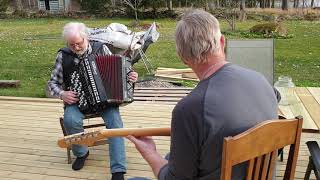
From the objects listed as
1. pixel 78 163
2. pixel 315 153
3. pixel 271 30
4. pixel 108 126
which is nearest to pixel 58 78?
pixel 108 126

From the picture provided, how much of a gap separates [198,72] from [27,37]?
13.8 meters

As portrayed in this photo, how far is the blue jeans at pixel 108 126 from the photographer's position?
3.20 meters

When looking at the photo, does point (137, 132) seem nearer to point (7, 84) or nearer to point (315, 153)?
point (315, 153)

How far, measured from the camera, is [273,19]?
19078mm

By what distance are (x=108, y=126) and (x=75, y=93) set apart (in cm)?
36

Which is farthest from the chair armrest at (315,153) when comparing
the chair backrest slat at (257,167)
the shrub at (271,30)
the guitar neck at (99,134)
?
the shrub at (271,30)

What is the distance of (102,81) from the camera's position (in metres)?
3.25

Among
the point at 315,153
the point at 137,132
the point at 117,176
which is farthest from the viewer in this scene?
the point at 117,176

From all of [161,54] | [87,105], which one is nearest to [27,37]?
[161,54]

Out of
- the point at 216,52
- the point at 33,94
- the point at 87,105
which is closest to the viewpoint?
the point at 216,52

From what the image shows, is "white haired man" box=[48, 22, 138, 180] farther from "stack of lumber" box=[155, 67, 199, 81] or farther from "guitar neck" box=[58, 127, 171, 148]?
"stack of lumber" box=[155, 67, 199, 81]

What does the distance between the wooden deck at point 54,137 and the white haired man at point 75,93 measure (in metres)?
0.16

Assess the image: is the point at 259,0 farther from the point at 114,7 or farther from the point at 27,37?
the point at 27,37

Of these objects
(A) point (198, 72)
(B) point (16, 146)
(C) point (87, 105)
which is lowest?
(B) point (16, 146)
